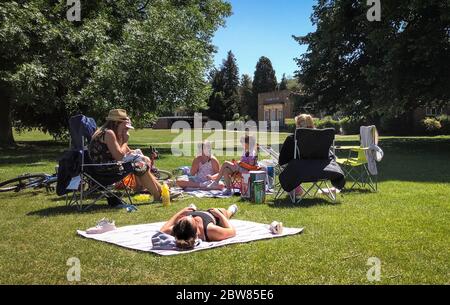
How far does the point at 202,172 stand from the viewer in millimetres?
11273

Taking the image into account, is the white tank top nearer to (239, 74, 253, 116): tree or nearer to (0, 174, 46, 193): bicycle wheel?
(0, 174, 46, 193): bicycle wheel

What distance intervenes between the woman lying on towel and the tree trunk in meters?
19.4

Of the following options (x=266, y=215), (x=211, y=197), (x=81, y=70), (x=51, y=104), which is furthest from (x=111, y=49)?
(x=266, y=215)

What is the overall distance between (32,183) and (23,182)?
24cm

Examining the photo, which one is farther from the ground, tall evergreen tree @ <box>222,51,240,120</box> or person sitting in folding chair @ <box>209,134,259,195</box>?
tall evergreen tree @ <box>222,51,240,120</box>

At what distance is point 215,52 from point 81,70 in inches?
457

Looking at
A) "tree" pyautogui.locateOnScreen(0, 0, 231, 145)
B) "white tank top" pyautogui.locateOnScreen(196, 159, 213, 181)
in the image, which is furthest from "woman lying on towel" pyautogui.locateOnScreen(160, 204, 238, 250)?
"tree" pyautogui.locateOnScreen(0, 0, 231, 145)

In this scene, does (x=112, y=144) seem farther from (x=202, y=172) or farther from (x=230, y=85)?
(x=230, y=85)

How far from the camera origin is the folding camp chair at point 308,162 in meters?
9.08

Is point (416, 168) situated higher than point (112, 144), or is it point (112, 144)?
point (112, 144)

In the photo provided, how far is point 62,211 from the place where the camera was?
835cm

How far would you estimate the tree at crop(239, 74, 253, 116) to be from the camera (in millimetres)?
82438

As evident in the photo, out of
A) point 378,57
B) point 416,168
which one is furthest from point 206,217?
point 378,57

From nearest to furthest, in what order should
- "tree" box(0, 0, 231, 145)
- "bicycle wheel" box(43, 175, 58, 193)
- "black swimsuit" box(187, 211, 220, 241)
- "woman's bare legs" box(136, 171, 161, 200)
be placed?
"black swimsuit" box(187, 211, 220, 241) < "woman's bare legs" box(136, 171, 161, 200) < "bicycle wheel" box(43, 175, 58, 193) < "tree" box(0, 0, 231, 145)
